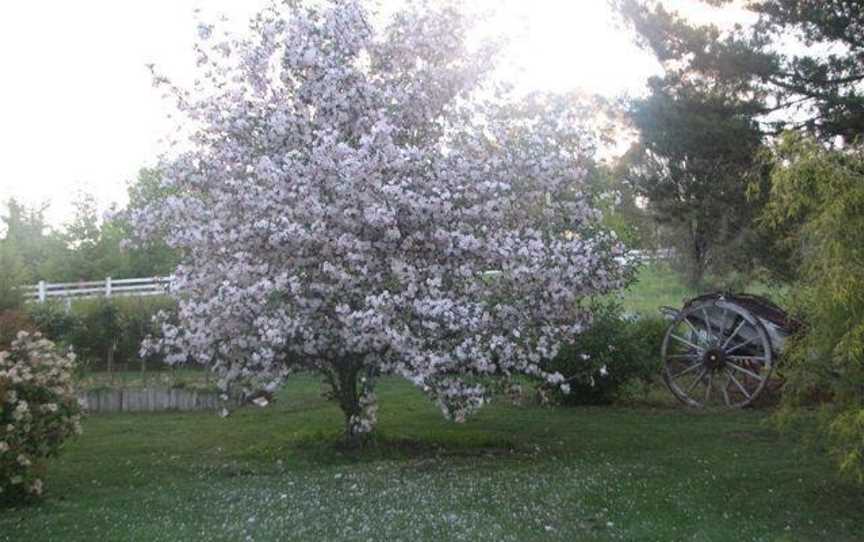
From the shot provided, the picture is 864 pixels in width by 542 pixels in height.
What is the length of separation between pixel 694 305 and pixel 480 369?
16.4 ft

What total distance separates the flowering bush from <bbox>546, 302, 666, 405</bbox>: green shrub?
19.2ft

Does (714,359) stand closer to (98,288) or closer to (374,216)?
(374,216)

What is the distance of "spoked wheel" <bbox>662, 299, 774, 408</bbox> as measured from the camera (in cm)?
1134

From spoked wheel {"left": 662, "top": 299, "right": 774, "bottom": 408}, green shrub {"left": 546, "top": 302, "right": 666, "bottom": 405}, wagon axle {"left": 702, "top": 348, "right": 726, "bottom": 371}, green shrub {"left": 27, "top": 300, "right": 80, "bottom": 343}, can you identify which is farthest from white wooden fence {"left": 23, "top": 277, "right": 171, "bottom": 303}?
wagon axle {"left": 702, "top": 348, "right": 726, "bottom": 371}

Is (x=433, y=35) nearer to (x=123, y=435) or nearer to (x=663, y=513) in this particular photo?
(x=663, y=513)

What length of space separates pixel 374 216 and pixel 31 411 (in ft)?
10.2

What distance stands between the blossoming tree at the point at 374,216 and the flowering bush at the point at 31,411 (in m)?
1.02

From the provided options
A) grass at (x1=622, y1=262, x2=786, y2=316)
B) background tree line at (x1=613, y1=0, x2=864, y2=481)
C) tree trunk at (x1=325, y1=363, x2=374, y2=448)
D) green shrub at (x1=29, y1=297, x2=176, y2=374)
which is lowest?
tree trunk at (x1=325, y1=363, x2=374, y2=448)

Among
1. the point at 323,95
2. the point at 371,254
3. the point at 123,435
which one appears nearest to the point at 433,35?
the point at 323,95

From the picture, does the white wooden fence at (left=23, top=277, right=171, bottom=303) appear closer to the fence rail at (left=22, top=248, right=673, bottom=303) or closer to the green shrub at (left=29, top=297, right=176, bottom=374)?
the fence rail at (left=22, top=248, right=673, bottom=303)

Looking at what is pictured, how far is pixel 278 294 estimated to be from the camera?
780 cm

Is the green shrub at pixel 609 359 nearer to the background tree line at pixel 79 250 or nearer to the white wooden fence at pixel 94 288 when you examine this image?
the background tree line at pixel 79 250

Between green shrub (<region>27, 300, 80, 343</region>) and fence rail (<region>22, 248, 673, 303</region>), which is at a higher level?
fence rail (<region>22, 248, 673, 303</region>)

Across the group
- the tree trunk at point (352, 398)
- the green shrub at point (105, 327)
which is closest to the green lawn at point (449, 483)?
the tree trunk at point (352, 398)
